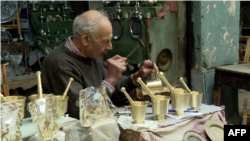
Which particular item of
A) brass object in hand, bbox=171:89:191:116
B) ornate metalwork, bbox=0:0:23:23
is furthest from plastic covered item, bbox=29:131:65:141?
ornate metalwork, bbox=0:0:23:23

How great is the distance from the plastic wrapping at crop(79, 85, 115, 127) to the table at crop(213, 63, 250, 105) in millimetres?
2039

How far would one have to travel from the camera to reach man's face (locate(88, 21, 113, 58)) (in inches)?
89.1

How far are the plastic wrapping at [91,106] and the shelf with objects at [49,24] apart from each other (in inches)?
139

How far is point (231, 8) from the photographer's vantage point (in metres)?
3.68

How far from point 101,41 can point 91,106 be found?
3.25 ft

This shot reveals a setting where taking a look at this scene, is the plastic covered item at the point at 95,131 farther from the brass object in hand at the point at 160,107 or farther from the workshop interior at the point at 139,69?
the brass object in hand at the point at 160,107

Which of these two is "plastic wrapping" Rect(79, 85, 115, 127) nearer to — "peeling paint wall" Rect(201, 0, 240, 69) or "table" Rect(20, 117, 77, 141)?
"table" Rect(20, 117, 77, 141)

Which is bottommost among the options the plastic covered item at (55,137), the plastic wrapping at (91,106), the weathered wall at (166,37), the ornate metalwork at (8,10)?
the plastic covered item at (55,137)

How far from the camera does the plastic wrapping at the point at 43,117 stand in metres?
1.18

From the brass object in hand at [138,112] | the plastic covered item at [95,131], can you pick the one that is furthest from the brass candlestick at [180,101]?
the plastic covered item at [95,131]

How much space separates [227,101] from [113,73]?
2132mm

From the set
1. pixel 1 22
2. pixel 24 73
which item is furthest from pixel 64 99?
pixel 1 22

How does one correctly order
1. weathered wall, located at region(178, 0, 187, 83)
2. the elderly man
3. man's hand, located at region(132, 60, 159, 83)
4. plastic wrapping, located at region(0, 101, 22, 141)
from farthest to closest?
weathered wall, located at region(178, 0, 187, 83) → man's hand, located at region(132, 60, 159, 83) → the elderly man → plastic wrapping, located at region(0, 101, 22, 141)

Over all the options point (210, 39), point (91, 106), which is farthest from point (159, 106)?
point (210, 39)
